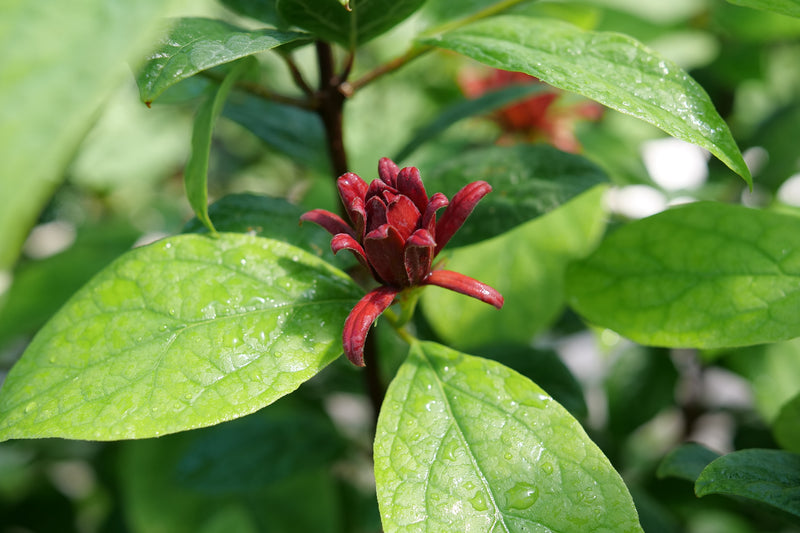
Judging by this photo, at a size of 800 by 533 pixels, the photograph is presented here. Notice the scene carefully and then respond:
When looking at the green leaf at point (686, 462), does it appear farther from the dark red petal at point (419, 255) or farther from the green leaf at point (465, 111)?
the green leaf at point (465, 111)

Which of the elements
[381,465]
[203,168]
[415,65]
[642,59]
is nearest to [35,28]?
[203,168]

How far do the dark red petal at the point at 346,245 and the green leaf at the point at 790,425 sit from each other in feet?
1.43

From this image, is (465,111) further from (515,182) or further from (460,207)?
(460,207)

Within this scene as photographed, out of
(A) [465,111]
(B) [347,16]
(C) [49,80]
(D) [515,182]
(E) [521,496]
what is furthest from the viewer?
(A) [465,111]

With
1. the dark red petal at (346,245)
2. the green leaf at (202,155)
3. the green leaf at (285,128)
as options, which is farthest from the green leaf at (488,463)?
the green leaf at (285,128)

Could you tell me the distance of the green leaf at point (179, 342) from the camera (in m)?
0.48

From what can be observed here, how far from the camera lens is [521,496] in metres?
0.48

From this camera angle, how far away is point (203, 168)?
0.54 metres

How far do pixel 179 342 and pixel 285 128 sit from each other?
0.50 m

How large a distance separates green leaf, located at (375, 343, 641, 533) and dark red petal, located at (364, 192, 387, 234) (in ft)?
0.44

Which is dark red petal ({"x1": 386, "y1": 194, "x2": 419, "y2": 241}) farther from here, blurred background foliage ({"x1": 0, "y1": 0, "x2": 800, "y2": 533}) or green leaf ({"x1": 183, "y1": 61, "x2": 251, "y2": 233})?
blurred background foliage ({"x1": 0, "y1": 0, "x2": 800, "y2": 533})

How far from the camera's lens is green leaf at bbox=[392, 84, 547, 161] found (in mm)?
833

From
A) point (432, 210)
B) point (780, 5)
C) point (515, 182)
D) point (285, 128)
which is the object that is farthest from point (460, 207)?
point (285, 128)

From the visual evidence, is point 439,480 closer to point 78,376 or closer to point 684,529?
point 78,376
